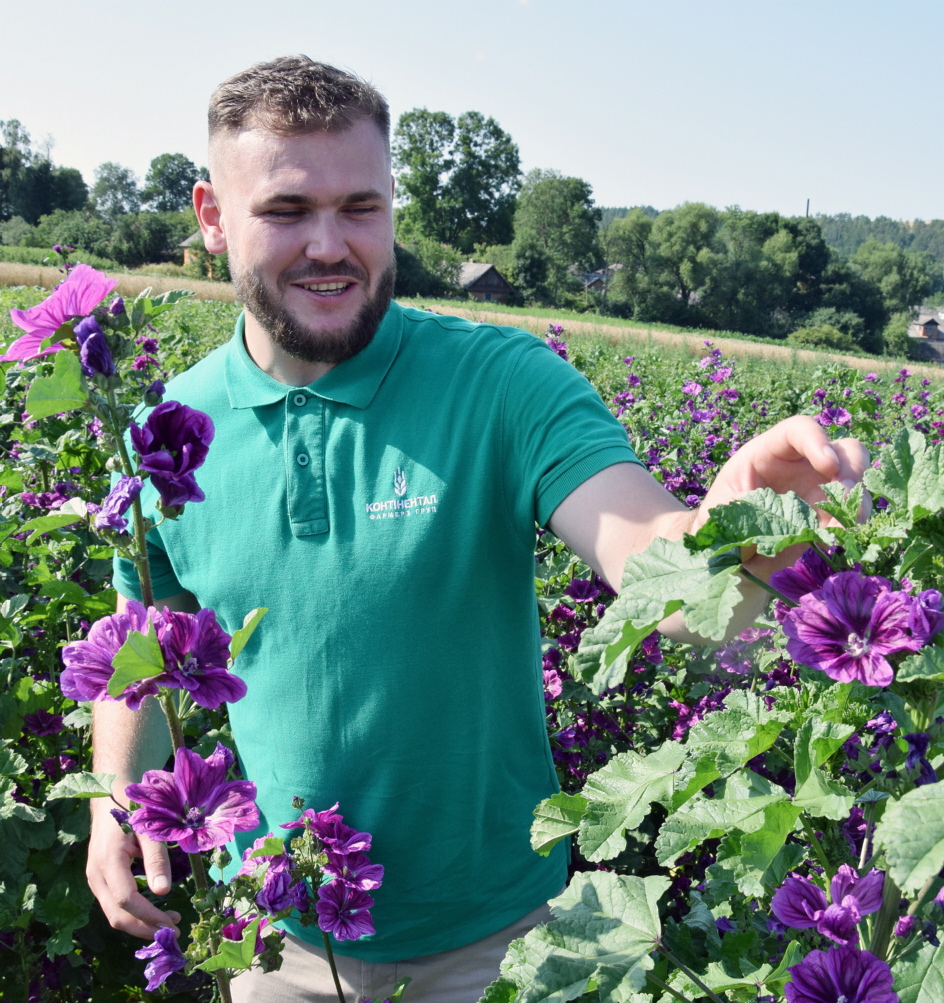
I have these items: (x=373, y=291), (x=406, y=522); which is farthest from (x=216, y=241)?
(x=406, y=522)

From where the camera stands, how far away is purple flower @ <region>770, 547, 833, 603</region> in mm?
823

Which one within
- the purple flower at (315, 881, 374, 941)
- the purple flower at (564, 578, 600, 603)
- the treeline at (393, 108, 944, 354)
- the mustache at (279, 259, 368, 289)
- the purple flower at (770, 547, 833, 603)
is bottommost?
the purple flower at (315, 881, 374, 941)

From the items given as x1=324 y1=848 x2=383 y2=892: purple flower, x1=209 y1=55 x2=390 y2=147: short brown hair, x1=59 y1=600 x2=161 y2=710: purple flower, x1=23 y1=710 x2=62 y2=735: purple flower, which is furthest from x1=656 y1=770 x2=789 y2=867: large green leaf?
x1=23 y1=710 x2=62 y2=735: purple flower

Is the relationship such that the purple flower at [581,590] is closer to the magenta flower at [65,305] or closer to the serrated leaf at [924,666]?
the magenta flower at [65,305]

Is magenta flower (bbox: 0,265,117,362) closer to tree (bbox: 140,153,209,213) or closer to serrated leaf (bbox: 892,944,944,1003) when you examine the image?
serrated leaf (bbox: 892,944,944,1003)

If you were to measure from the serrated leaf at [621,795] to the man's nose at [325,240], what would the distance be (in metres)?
1.15

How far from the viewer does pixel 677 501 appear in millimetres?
1443

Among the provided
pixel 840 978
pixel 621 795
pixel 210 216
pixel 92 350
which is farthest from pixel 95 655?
pixel 210 216

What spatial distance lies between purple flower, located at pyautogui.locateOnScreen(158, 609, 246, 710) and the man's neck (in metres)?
0.95

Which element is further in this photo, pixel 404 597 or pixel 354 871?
pixel 404 597

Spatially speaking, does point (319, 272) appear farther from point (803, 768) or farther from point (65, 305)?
point (803, 768)

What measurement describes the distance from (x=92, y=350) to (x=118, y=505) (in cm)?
17

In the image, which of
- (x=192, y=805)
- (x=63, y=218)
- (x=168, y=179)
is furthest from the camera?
(x=168, y=179)

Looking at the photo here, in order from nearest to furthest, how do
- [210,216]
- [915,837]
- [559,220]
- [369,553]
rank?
1. [915,837]
2. [369,553]
3. [210,216]
4. [559,220]
